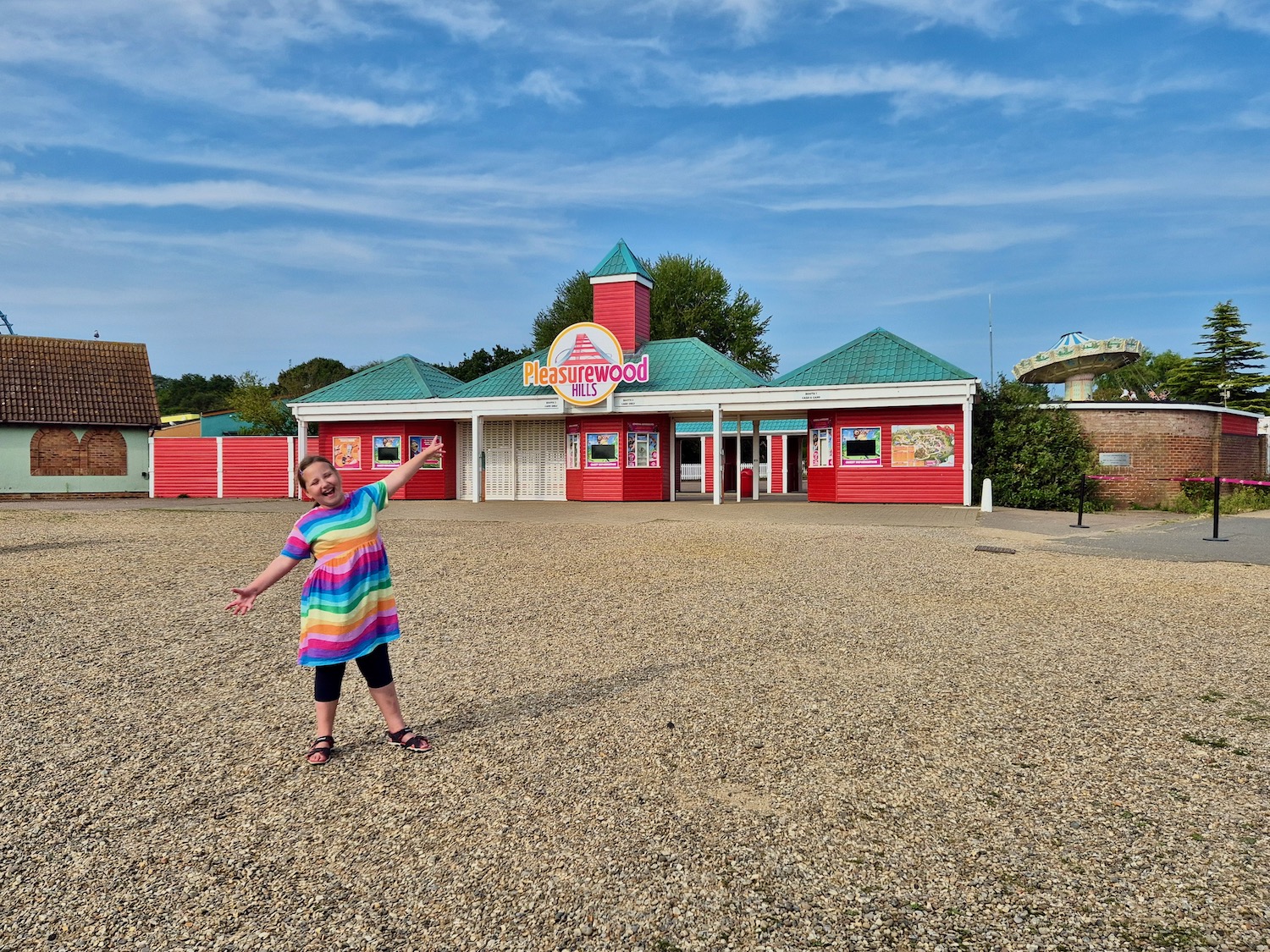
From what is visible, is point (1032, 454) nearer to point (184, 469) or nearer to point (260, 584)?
point (260, 584)

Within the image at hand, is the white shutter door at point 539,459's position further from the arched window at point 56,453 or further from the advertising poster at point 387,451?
the arched window at point 56,453

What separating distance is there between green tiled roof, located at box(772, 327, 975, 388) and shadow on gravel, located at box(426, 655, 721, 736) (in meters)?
16.7

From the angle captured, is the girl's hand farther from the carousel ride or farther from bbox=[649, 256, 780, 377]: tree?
bbox=[649, 256, 780, 377]: tree

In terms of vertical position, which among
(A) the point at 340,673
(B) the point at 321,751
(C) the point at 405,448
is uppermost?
(C) the point at 405,448

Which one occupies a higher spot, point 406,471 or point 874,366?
point 874,366

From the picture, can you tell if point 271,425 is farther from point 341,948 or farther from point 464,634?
point 341,948

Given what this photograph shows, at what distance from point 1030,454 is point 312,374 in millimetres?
61719

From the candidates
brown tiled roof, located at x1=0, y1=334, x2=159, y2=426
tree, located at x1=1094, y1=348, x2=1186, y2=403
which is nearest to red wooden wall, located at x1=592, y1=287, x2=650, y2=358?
brown tiled roof, located at x1=0, y1=334, x2=159, y2=426

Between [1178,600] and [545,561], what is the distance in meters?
7.05

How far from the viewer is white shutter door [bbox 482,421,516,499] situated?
25438 mm

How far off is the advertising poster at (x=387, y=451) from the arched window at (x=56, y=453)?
13485mm

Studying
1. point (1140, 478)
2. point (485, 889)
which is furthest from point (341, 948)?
point (1140, 478)

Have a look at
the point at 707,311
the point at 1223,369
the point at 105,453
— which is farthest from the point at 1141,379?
the point at 105,453

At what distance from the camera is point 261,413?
45.7 meters
